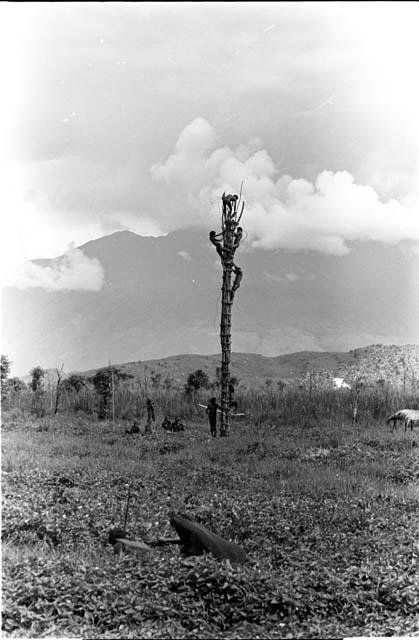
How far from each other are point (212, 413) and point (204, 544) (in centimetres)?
452

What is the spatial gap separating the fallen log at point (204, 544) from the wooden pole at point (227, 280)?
168 inches

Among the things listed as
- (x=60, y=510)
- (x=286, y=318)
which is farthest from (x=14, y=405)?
(x=286, y=318)

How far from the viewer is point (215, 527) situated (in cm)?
818

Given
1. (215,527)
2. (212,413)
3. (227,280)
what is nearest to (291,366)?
(227,280)

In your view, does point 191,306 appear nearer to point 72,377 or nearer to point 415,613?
point 72,377

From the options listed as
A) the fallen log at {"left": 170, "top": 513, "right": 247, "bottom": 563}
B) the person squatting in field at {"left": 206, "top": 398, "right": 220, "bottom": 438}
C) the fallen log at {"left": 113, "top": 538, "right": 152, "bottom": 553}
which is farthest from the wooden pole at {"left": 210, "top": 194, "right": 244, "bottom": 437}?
the fallen log at {"left": 113, "top": 538, "right": 152, "bottom": 553}

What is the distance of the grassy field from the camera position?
20.0 feet

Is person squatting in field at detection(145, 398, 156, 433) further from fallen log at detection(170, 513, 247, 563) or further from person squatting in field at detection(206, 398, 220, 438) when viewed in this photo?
fallen log at detection(170, 513, 247, 563)

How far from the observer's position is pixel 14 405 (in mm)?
12109

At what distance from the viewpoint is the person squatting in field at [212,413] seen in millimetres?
11656

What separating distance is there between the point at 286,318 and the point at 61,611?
25.7ft

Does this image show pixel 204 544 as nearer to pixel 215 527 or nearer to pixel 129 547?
pixel 129 547

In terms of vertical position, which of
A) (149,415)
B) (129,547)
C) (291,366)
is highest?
(291,366)

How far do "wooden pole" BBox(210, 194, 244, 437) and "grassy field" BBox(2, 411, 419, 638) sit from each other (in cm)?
49
